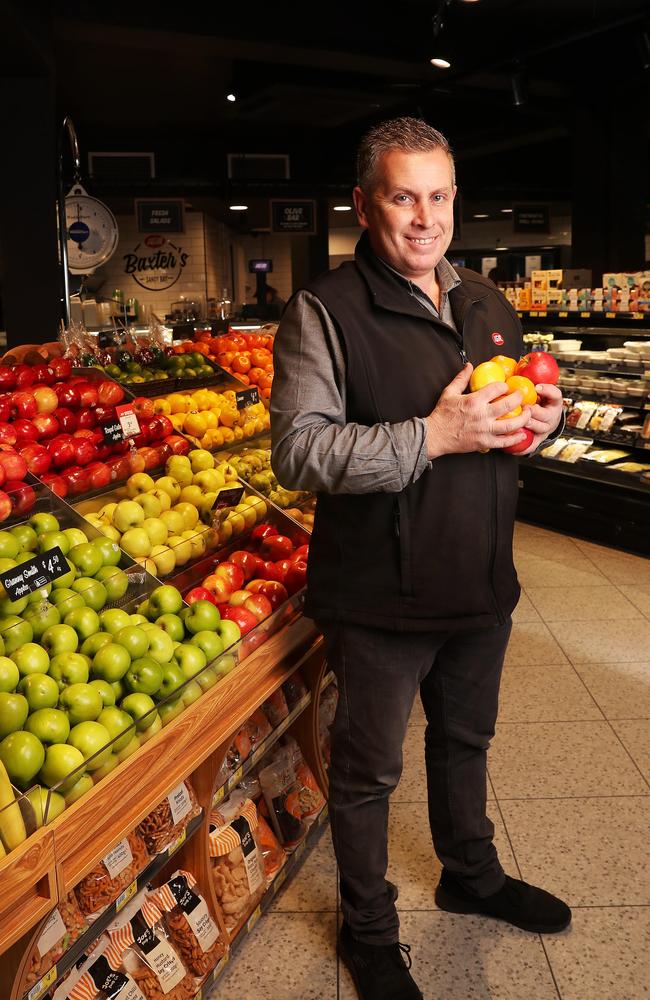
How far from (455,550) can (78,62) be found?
8.09m

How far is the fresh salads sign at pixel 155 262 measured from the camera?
15.2m

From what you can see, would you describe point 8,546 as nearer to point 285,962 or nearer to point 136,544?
point 136,544

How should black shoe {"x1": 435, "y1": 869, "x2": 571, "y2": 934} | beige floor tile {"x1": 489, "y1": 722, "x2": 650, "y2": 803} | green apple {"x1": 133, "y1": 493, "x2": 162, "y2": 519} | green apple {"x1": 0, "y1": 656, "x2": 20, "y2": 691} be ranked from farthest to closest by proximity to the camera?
beige floor tile {"x1": 489, "y1": 722, "x2": 650, "y2": 803}, green apple {"x1": 133, "y1": 493, "x2": 162, "y2": 519}, black shoe {"x1": 435, "y1": 869, "x2": 571, "y2": 934}, green apple {"x1": 0, "y1": 656, "x2": 20, "y2": 691}

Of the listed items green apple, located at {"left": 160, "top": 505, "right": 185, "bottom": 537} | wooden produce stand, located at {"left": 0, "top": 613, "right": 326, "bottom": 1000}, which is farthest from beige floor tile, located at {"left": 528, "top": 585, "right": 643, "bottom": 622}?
green apple, located at {"left": 160, "top": 505, "right": 185, "bottom": 537}

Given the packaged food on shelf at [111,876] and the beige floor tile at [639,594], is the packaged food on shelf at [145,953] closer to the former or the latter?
the packaged food on shelf at [111,876]

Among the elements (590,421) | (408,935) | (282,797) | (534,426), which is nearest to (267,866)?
(282,797)

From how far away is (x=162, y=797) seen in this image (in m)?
1.82

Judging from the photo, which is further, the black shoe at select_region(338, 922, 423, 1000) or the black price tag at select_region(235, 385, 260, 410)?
the black price tag at select_region(235, 385, 260, 410)

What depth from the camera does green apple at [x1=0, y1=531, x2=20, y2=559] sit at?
6.93ft

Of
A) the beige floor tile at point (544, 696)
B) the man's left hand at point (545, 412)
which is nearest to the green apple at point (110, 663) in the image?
the man's left hand at point (545, 412)

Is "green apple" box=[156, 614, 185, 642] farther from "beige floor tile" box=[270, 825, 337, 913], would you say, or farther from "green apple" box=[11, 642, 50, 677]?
"beige floor tile" box=[270, 825, 337, 913]

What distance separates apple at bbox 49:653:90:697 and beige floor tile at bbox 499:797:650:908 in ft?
5.02

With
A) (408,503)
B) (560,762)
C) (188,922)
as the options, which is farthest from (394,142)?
(560,762)

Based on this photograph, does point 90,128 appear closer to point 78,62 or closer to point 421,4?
point 78,62
